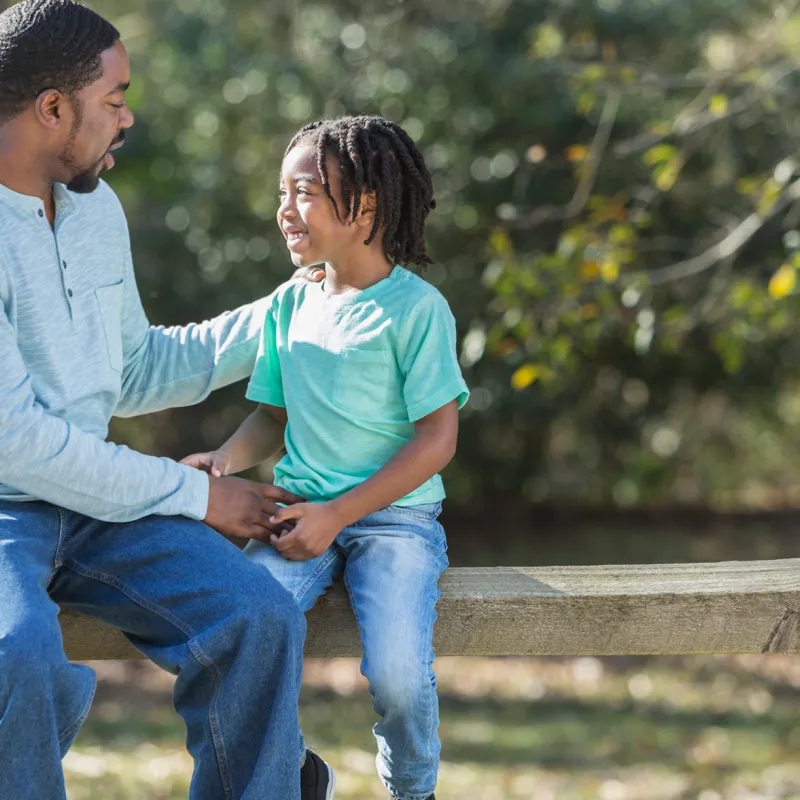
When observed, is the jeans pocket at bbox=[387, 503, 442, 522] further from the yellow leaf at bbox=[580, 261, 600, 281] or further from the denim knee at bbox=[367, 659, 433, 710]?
the yellow leaf at bbox=[580, 261, 600, 281]

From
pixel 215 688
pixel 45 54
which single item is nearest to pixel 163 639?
pixel 215 688

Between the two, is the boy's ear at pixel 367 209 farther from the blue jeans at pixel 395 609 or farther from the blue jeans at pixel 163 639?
the blue jeans at pixel 163 639

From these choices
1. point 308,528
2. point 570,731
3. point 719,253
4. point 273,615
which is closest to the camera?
point 273,615

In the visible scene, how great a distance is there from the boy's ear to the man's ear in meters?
0.60

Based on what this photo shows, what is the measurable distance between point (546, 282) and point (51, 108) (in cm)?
279

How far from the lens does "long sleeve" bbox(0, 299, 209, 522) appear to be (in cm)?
204

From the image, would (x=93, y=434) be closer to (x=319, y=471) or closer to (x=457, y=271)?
(x=319, y=471)

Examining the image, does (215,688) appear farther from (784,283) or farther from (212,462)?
(784,283)

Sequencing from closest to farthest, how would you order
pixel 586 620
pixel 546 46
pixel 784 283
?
pixel 586 620
pixel 784 283
pixel 546 46

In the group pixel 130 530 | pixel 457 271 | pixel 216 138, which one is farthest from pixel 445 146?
pixel 130 530

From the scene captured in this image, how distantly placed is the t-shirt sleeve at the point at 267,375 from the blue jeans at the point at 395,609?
347mm

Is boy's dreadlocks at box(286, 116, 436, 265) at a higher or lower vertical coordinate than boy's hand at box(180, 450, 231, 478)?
higher

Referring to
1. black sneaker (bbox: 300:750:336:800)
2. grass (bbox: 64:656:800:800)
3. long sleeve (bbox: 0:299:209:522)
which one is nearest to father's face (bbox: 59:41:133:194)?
long sleeve (bbox: 0:299:209:522)

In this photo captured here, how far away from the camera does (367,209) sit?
244 centimetres
